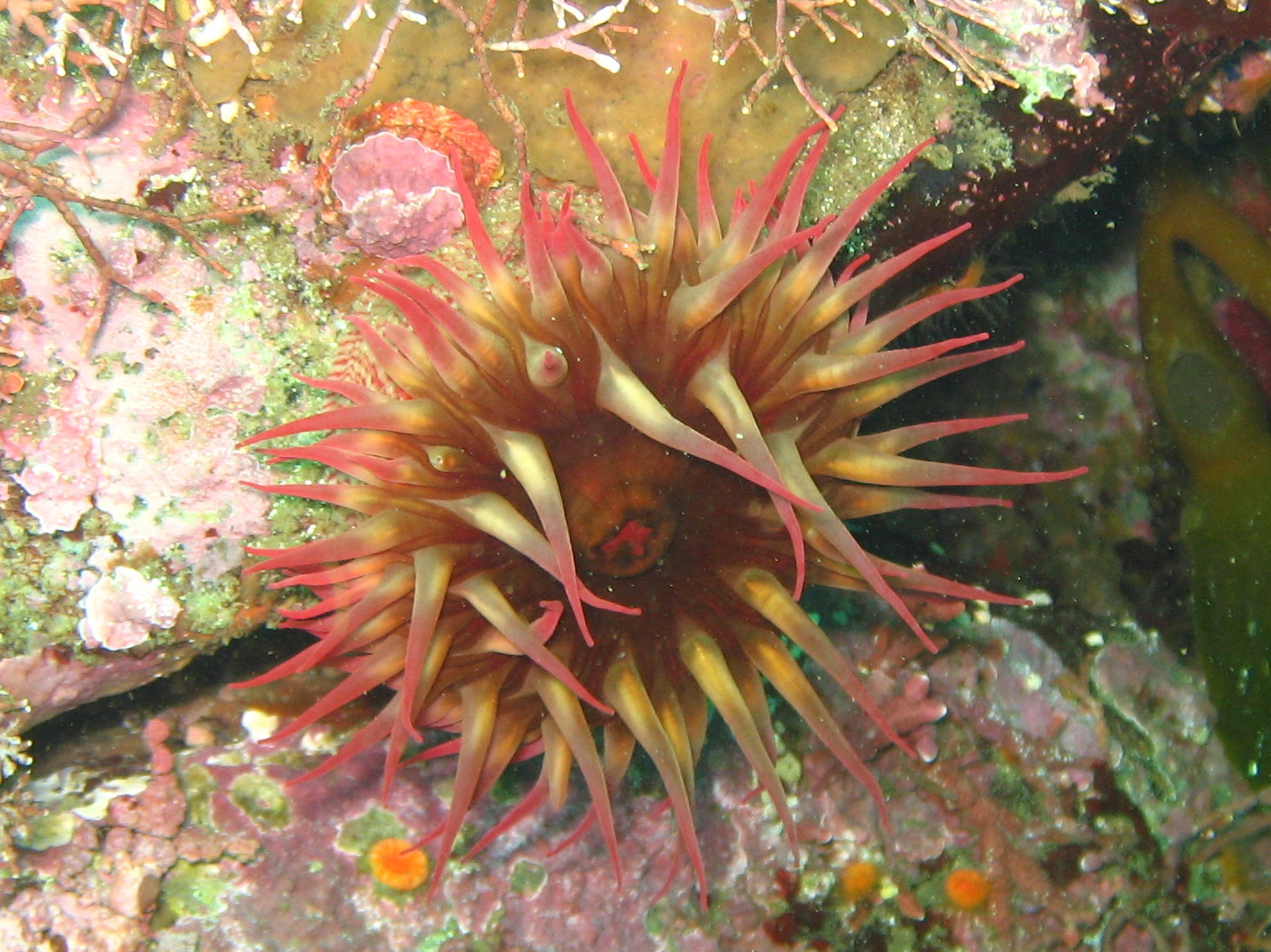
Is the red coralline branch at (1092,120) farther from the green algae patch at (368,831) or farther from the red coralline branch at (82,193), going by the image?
the green algae patch at (368,831)

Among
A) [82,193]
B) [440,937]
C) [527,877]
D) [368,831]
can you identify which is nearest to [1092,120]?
[82,193]

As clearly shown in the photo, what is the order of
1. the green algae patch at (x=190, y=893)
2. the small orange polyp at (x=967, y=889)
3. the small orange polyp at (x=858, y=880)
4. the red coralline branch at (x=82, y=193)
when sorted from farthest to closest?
the small orange polyp at (x=967, y=889), the small orange polyp at (x=858, y=880), the green algae patch at (x=190, y=893), the red coralline branch at (x=82, y=193)

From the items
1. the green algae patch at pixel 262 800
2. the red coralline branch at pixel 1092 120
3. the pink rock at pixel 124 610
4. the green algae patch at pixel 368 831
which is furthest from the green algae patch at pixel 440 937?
the red coralline branch at pixel 1092 120

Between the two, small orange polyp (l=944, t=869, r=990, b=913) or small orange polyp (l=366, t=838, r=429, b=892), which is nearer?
small orange polyp (l=366, t=838, r=429, b=892)

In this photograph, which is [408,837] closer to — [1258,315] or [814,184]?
[814,184]

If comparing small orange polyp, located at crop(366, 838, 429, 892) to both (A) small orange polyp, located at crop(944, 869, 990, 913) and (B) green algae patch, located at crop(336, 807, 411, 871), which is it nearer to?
(B) green algae patch, located at crop(336, 807, 411, 871)

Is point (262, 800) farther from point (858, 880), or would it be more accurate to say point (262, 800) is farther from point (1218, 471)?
point (1218, 471)

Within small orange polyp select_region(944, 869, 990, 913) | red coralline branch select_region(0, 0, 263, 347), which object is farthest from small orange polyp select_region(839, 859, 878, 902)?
red coralline branch select_region(0, 0, 263, 347)

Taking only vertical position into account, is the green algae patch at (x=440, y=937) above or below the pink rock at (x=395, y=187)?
below
